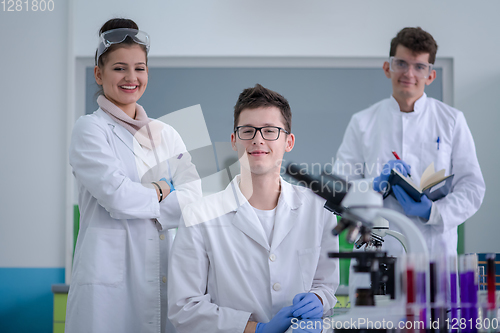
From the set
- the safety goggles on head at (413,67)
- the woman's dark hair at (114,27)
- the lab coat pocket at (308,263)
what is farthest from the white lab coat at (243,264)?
the safety goggles on head at (413,67)

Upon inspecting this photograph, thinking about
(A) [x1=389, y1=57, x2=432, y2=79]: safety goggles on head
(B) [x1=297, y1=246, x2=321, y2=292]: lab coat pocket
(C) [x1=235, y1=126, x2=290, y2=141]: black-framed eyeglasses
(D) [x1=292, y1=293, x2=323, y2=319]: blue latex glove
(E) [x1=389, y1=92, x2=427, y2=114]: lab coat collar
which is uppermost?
(A) [x1=389, y1=57, x2=432, y2=79]: safety goggles on head

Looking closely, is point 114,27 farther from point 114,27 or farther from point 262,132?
point 262,132

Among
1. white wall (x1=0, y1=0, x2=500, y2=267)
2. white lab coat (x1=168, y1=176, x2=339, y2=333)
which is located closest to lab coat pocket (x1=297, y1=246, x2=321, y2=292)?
white lab coat (x1=168, y1=176, x2=339, y2=333)

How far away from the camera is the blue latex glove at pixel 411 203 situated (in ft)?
5.37

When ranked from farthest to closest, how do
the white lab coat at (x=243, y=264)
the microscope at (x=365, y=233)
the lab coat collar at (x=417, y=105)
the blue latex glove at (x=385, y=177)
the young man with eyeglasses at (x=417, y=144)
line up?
1. the lab coat collar at (x=417, y=105)
2. the young man with eyeglasses at (x=417, y=144)
3. the blue latex glove at (x=385, y=177)
4. the white lab coat at (x=243, y=264)
5. the microscope at (x=365, y=233)

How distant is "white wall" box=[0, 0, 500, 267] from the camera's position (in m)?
2.67

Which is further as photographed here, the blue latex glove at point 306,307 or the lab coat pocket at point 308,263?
the lab coat pocket at point 308,263

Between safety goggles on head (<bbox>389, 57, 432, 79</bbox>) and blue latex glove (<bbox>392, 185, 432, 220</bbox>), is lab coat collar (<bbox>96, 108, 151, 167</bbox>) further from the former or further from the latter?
safety goggles on head (<bbox>389, 57, 432, 79</bbox>)

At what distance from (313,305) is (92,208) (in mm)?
814

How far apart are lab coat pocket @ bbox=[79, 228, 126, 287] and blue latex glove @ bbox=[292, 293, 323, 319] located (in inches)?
24.7

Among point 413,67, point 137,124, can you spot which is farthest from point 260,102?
point 413,67

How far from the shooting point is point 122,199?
134 cm

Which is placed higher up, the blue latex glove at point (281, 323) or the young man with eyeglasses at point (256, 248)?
the young man with eyeglasses at point (256, 248)

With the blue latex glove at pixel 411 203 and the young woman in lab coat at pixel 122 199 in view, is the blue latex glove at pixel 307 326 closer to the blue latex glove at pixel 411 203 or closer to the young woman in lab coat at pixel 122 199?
the young woman in lab coat at pixel 122 199
